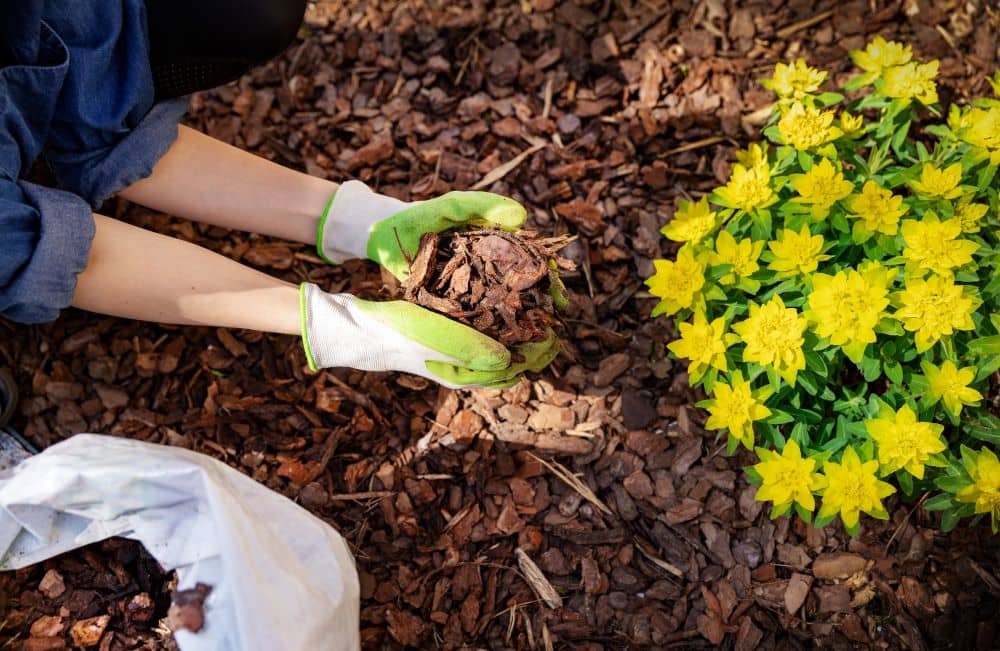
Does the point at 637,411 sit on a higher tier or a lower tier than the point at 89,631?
higher

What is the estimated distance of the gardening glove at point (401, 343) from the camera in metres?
1.59

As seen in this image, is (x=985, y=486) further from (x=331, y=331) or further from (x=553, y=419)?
(x=331, y=331)

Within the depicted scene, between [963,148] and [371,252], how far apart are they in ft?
4.55

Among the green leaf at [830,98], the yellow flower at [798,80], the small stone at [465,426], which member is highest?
the yellow flower at [798,80]

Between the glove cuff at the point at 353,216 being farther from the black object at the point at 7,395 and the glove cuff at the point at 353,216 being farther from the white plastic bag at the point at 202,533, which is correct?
the black object at the point at 7,395

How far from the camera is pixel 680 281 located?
1.58 metres

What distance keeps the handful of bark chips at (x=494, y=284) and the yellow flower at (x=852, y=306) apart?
534 mm

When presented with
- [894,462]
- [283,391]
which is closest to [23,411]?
[283,391]

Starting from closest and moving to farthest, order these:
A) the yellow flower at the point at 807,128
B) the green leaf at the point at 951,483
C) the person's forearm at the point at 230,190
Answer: the green leaf at the point at 951,483 < the yellow flower at the point at 807,128 < the person's forearm at the point at 230,190

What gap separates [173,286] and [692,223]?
112cm

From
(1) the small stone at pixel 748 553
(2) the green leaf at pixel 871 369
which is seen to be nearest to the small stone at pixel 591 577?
(1) the small stone at pixel 748 553

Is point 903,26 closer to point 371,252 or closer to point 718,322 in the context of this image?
point 718,322

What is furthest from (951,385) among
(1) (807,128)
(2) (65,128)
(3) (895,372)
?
(2) (65,128)

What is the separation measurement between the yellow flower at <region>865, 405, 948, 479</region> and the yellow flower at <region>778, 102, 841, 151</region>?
58 cm
